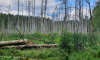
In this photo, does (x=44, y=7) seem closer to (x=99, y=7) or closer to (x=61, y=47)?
(x=99, y=7)

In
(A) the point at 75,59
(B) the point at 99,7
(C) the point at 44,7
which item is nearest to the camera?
(A) the point at 75,59

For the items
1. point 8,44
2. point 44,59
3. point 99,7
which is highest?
point 99,7

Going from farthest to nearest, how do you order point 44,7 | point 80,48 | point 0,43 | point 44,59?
point 44,7, point 0,43, point 80,48, point 44,59

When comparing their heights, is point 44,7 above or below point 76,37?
above

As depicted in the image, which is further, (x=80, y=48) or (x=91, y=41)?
(x=91, y=41)

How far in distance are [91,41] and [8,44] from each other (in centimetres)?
788

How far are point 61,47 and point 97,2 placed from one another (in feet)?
83.4

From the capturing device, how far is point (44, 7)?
29.7 meters

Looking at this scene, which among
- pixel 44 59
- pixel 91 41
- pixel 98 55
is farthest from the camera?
pixel 91 41

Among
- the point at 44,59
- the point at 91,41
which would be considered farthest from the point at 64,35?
the point at 91,41

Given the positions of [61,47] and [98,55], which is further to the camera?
[98,55]

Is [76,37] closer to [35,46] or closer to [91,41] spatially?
[91,41]

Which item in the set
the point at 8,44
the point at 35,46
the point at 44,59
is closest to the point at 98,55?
the point at 44,59

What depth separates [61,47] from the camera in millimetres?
7156
